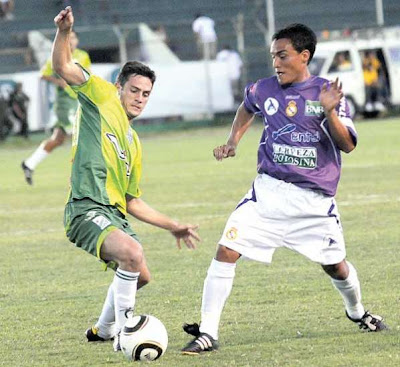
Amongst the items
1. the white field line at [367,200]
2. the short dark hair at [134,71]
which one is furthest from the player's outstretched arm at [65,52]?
the white field line at [367,200]

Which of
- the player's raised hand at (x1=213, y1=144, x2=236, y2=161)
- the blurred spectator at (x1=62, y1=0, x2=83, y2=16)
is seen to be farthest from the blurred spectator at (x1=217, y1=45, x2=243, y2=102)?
the player's raised hand at (x1=213, y1=144, x2=236, y2=161)

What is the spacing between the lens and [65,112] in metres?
17.3

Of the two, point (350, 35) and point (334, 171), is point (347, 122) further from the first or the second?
point (350, 35)

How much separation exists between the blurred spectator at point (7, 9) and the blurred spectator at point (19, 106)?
6.38 meters

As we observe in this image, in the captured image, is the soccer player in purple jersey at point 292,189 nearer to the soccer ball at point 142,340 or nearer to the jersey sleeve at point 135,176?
the soccer ball at point 142,340

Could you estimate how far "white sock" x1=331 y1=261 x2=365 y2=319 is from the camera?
6.79 m

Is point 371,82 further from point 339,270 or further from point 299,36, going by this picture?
point 339,270

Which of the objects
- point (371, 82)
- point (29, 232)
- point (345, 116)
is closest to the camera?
point (345, 116)

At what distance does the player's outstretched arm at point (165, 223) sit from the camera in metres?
6.48

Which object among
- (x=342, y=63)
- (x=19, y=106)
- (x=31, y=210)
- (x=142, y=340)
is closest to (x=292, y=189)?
(x=142, y=340)

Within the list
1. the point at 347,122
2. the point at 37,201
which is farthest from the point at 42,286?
the point at 37,201

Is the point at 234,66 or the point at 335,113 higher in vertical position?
the point at 335,113

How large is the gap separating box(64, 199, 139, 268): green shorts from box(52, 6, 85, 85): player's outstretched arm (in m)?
0.70

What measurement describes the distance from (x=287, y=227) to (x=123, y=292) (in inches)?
39.4
